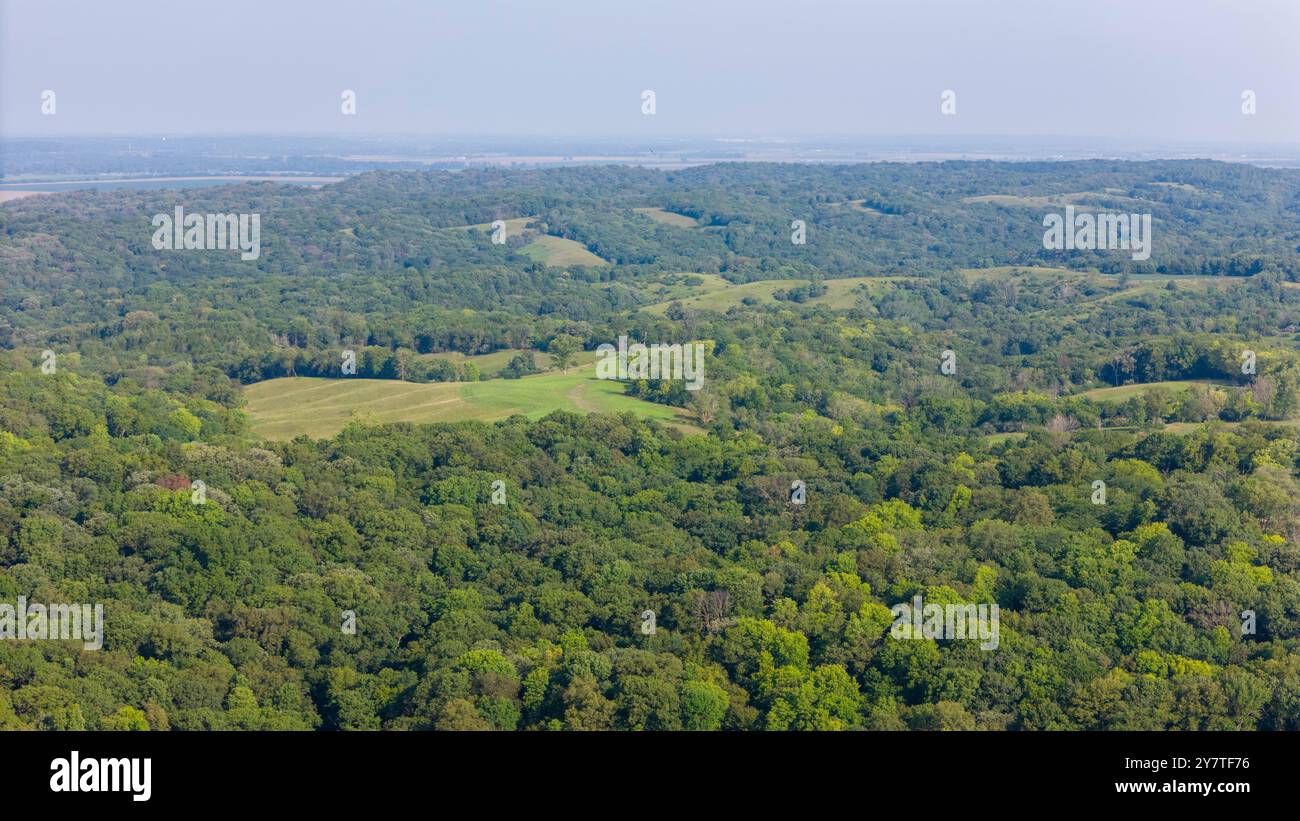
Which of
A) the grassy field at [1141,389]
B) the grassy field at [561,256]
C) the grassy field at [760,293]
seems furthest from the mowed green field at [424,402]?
the grassy field at [561,256]

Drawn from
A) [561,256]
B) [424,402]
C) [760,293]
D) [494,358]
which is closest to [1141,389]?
[424,402]

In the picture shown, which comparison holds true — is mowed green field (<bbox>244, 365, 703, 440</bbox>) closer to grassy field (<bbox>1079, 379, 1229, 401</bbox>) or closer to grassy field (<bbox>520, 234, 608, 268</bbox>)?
grassy field (<bbox>1079, 379, 1229, 401</bbox>)

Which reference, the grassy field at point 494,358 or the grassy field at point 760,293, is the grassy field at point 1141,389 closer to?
the grassy field at point 494,358

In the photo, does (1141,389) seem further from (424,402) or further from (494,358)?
(494,358)
